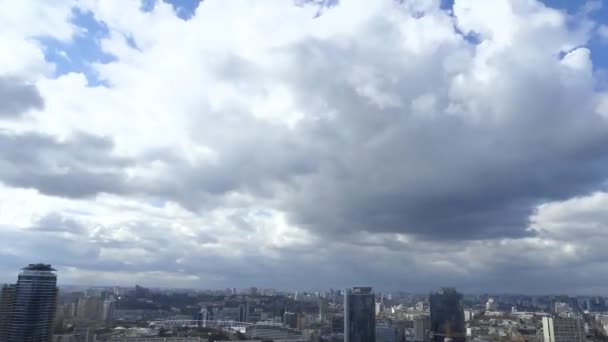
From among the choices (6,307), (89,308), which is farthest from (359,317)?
(6,307)

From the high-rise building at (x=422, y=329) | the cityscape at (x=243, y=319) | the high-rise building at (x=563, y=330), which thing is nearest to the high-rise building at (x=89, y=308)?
the cityscape at (x=243, y=319)

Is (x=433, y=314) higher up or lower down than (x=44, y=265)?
lower down

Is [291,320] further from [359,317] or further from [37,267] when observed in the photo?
[37,267]

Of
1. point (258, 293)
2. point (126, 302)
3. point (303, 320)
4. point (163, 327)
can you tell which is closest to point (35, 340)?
point (163, 327)

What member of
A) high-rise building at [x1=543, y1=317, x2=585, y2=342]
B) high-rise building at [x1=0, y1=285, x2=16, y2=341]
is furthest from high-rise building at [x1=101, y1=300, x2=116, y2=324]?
high-rise building at [x1=543, y1=317, x2=585, y2=342]

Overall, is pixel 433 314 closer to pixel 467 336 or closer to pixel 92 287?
pixel 467 336

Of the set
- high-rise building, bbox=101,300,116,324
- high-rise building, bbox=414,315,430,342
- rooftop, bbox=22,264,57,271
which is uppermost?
rooftop, bbox=22,264,57,271

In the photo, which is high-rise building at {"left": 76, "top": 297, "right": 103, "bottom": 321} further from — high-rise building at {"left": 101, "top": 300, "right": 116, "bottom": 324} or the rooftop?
the rooftop
